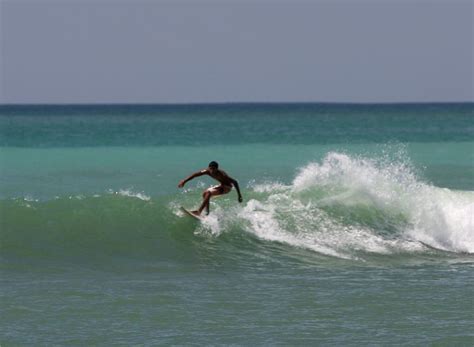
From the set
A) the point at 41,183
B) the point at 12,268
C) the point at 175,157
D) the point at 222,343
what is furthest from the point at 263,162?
the point at 222,343

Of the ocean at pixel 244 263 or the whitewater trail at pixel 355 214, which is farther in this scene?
the whitewater trail at pixel 355 214

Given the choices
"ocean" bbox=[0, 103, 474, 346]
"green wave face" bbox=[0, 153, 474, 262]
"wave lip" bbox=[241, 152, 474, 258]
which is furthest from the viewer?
"wave lip" bbox=[241, 152, 474, 258]

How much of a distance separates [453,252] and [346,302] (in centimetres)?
457

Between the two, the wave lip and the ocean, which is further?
the wave lip

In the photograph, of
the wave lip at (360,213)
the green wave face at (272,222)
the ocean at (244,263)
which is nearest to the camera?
the ocean at (244,263)

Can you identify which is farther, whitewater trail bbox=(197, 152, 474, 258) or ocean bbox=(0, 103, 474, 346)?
whitewater trail bbox=(197, 152, 474, 258)

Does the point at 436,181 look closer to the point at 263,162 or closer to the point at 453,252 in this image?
the point at 263,162

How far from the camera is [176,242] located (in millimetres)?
14930

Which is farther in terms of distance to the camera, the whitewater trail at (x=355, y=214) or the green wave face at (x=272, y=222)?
the whitewater trail at (x=355, y=214)

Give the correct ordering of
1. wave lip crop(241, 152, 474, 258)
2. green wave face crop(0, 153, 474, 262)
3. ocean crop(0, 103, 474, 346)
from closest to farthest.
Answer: ocean crop(0, 103, 474, 346) < green wave face crop(0, 153, 474, 262) < wave lip crop(241, 152, 474, 258)

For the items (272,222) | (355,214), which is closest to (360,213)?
(355,214)

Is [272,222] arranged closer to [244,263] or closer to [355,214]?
[355,214]

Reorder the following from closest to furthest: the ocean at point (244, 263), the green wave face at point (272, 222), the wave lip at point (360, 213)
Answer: the ocean at point (244, 263)
the green wave face at point (272, 222)
the wave lip at point (360, 213)

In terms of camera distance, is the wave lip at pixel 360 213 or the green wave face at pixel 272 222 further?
the wave lip at pixel 360 213
